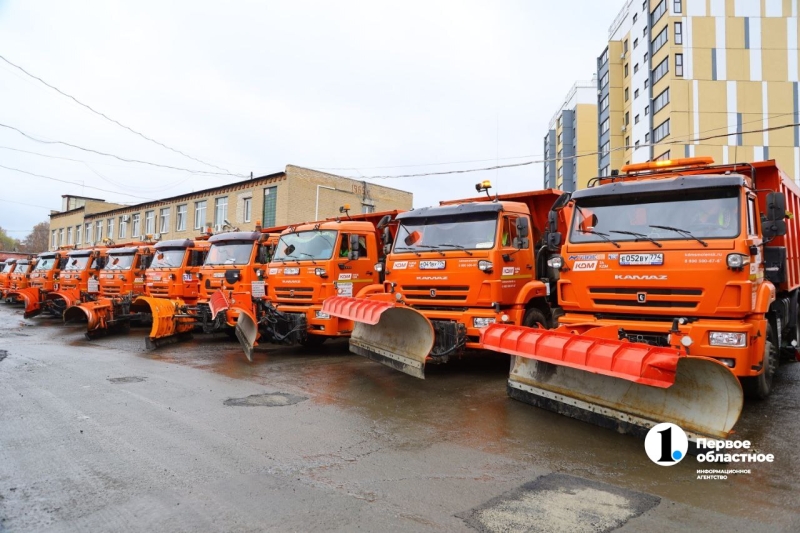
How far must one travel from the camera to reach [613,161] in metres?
50.2

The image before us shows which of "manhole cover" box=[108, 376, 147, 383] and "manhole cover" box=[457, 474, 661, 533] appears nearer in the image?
"manhole cover" box=[457, 474, 661, 533]

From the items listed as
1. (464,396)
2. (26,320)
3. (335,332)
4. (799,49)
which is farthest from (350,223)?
(799,49)

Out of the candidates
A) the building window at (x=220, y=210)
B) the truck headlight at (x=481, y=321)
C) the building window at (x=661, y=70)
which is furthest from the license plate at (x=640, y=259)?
the building window at (x=661, y=70)

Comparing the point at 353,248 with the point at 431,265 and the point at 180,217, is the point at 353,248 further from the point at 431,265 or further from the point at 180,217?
the point at 180,217

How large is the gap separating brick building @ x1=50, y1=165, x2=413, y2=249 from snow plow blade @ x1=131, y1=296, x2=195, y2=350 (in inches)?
441

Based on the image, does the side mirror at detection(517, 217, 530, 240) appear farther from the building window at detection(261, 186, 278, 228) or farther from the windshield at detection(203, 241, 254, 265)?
the building window at detection(261, 186, 278, 228)

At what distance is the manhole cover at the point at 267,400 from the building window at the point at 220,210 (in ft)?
98.4

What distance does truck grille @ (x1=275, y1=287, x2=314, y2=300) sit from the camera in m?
10.6

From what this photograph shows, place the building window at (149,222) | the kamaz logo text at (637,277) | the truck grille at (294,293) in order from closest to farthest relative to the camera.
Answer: the kamaz logo text at (637,277), the truck grille at (294,293), the building window at (149,222)

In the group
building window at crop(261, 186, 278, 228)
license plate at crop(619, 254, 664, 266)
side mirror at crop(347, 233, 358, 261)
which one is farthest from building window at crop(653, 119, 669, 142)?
license plate at crop(619, 254, 664, 266)

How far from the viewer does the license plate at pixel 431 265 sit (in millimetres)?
8445

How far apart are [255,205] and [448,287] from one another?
2624 cm

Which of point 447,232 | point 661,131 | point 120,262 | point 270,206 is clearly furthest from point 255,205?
point 661,131

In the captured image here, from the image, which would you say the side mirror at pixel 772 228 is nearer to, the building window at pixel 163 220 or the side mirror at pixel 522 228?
the side mirror at pixel 522 228
